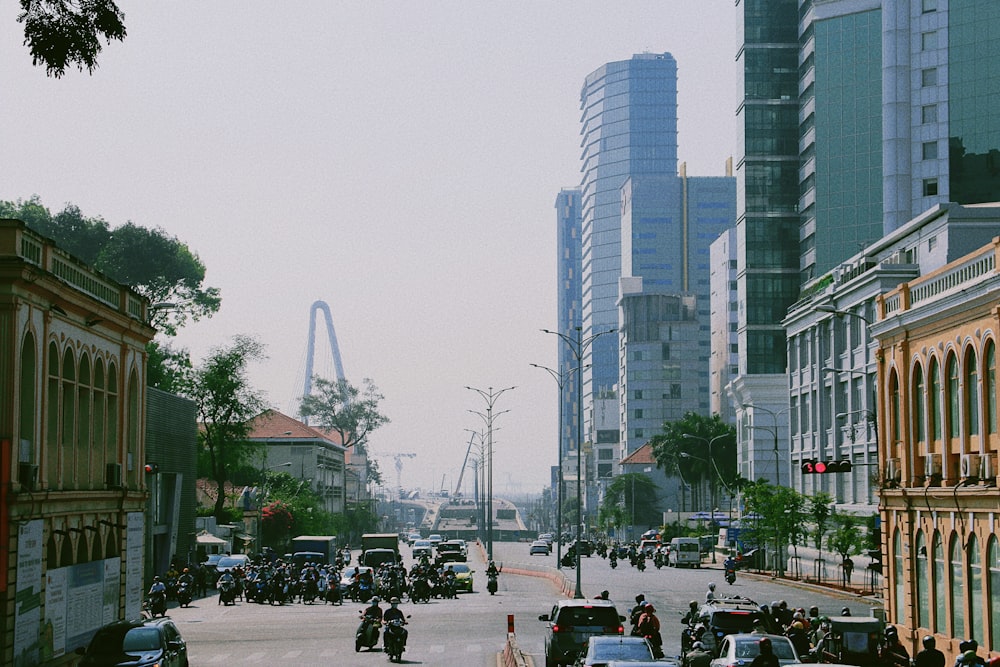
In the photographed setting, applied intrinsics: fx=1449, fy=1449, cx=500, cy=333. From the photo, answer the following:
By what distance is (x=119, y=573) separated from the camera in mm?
40375

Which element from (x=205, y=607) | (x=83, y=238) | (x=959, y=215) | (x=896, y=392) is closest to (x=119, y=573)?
(x=205, y=607)

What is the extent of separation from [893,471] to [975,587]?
6792 millimetres

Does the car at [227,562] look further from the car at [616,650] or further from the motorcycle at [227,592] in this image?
the car at [616,650]

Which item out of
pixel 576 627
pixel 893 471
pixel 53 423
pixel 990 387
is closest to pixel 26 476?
pixel 53 423

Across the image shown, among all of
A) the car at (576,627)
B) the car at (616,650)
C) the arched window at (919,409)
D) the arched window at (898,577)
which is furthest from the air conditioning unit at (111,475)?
the arched window at (919,409)

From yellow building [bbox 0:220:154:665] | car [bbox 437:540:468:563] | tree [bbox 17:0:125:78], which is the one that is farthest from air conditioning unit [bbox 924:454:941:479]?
car [bbox 437:540:468:563]

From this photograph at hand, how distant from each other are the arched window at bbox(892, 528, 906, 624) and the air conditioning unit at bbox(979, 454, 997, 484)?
7.42m

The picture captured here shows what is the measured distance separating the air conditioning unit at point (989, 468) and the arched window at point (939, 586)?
398cm

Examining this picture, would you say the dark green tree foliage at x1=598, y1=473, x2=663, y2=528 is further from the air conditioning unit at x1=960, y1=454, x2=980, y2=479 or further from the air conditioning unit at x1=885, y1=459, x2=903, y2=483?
the air conditioning unit at x1=960, y1=454, x2=980, y2=479

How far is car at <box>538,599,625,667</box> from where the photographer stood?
31.0 meters

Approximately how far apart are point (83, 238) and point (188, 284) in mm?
7631

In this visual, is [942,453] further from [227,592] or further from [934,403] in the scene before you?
[227,592]

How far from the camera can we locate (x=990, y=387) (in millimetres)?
31688

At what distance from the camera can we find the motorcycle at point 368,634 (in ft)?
122
